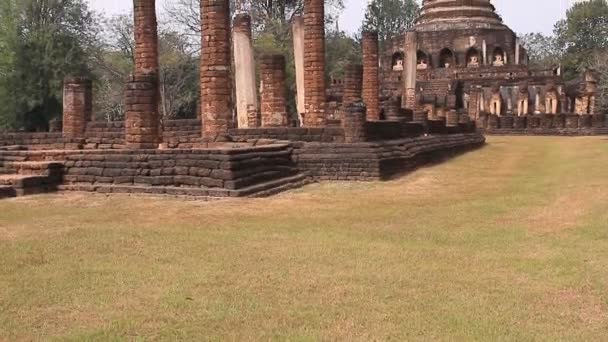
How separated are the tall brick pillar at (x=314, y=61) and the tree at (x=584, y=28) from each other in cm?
4916

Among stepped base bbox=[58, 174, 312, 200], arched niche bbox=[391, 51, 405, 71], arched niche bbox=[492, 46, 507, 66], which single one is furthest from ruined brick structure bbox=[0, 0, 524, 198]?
arched niche bbox=[391, 51, 405, 71]

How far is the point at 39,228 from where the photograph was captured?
6551mm

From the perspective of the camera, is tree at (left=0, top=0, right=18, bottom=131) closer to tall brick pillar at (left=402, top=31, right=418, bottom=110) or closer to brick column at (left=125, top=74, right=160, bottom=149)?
tall brick pillar at (left=402, top=31, right=418, bottom=110)

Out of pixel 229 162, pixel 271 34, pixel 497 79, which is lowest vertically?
pixel 229 162

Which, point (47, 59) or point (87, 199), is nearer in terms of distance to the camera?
point (87, 199)

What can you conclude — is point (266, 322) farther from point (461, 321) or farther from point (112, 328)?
point (461, 321)

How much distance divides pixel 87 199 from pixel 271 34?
24.2m

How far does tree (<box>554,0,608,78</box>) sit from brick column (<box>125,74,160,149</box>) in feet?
177

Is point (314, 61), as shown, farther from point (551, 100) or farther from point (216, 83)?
point (551, 100)

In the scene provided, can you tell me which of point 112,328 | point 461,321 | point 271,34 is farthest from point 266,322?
point 271,34

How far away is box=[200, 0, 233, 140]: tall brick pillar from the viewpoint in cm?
1230

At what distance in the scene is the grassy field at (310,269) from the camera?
360cm

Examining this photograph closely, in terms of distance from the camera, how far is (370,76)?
59.6 feet

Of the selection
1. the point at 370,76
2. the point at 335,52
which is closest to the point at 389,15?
the point at 335,52
